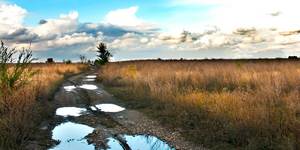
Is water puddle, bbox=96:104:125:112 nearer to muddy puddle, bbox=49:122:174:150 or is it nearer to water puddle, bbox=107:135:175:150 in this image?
muddy puddle, bbox=49:122:174:150

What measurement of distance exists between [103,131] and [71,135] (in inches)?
27.6

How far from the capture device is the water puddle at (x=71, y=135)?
3.51m

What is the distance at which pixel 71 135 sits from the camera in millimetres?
→ 4070

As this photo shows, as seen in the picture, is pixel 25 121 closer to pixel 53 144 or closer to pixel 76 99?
pixel 53 144

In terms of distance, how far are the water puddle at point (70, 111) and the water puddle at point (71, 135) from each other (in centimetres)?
83

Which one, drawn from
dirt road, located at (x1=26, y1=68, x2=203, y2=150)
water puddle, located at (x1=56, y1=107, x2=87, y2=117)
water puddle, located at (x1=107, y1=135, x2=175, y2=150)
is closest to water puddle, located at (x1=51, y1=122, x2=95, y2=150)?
dirt road, located at (x1=26, y1=68, x2=203, y2=150)

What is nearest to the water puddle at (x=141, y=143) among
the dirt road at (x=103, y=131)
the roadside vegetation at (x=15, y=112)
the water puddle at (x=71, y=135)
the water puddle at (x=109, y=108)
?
the dirt road at (x=103, y=131)

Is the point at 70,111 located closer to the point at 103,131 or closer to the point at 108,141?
the point at 103,131

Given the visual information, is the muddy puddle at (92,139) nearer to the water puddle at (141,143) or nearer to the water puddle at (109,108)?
the water puddle at (141,143)

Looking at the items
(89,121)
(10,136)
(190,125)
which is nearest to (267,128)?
(190,125)

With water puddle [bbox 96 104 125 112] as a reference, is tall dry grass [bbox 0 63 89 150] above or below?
above

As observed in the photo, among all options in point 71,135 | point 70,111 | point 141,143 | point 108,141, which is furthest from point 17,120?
point 141,143

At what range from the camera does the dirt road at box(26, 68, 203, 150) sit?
3576 mm

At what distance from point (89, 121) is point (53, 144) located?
1.37m
